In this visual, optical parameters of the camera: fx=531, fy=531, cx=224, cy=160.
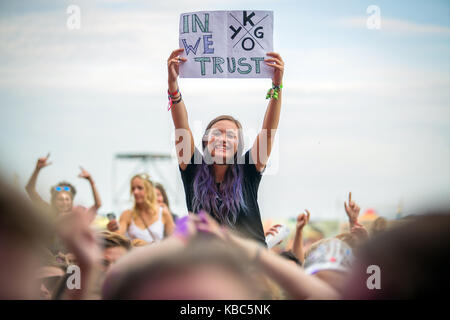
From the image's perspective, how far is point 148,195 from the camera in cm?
286

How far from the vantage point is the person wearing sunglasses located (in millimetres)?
2789

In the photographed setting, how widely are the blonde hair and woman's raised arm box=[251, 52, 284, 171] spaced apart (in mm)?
568

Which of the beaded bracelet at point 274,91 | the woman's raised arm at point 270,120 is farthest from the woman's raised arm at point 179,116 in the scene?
the beaded bracelet at point 274,91

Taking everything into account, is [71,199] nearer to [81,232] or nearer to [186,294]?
[81,232]

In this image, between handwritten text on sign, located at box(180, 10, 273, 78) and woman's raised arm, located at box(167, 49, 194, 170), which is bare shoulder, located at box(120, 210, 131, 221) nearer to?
woman's raised arm, located at box(167, 49, 194, 170)

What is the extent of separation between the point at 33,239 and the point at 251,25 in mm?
1559

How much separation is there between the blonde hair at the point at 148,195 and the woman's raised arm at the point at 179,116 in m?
0.20

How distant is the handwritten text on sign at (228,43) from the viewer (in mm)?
2758

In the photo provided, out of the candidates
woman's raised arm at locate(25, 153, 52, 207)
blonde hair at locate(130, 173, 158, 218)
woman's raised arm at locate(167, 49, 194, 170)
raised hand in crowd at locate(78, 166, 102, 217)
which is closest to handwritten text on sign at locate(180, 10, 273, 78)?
woman's raised arm at locate(167, 49, 194, 170)

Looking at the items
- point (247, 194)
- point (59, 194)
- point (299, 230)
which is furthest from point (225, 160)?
point (59, 194)

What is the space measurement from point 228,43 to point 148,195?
0.91 m
